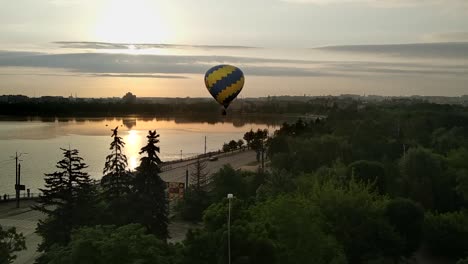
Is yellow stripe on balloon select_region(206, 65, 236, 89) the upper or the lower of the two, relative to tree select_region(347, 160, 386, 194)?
upper

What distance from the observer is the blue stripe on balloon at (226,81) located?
33.1 meters

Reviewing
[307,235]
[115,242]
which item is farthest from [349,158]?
[115,242]

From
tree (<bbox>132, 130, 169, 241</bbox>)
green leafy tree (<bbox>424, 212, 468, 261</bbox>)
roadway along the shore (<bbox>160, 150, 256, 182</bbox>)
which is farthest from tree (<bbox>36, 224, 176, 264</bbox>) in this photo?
roadway along the shore (<bbox>160, 150, 256, 182</bbox>)

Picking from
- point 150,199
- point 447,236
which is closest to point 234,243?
point 150,199

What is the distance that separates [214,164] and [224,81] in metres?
34.7

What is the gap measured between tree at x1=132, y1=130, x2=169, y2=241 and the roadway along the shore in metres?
28.7

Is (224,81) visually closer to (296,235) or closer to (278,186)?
(278,186)

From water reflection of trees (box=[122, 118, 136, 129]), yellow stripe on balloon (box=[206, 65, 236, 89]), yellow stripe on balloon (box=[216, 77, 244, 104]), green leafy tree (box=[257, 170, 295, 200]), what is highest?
yellow stripe on balloon (box=[206, 65, 236, 89])

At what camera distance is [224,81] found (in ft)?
109

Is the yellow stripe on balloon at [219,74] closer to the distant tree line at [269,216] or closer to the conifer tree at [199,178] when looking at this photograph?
the distant tree line at [269,216]

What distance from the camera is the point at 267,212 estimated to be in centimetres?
1948

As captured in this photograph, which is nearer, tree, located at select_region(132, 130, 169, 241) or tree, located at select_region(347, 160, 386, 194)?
tree, located at select_region(132, 130, 169, 241)

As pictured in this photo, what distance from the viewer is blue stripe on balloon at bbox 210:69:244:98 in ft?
109

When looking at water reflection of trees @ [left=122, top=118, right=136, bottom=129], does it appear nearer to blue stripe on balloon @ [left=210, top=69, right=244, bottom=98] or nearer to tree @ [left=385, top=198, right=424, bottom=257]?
blue stripe on balloon @ [left=210, top=69, right=244, bottom=98]
